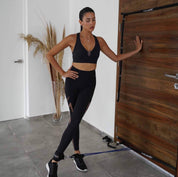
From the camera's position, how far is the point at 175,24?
2.04 m

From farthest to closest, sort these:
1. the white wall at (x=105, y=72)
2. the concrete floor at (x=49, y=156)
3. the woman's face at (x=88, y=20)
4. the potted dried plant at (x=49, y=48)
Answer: the potted dried plant at (x=49, y=48), the white wall at (x=105, y=72), the concrete floor at (x=49, y=156), the woman's face at (x=88, y=20)

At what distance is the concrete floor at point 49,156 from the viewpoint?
2301 millimetres

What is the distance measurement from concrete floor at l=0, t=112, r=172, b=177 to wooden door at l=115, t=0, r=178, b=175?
221 millimetres

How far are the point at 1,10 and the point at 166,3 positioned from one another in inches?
96.1

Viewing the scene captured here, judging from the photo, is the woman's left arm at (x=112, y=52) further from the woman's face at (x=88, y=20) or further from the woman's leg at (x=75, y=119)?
the woman's leg at (x=75, y=119)

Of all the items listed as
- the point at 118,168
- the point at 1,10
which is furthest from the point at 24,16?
the point at 118,168

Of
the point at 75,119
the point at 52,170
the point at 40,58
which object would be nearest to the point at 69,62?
the point at 40,58

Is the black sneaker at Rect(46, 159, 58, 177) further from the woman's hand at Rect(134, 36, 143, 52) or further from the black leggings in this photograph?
the woman's hand at Rect(134, 36, 143, 52)

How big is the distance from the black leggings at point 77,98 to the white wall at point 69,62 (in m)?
0.79

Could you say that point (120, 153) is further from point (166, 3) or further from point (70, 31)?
point (70, 31)

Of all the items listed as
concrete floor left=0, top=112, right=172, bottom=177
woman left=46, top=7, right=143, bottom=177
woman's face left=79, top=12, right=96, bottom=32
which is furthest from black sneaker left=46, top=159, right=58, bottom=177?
woman's face left=79, top=12, right=96, bottom=32

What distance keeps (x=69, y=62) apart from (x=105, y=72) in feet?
3.74

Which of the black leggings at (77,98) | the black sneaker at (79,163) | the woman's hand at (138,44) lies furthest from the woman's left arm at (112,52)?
the black sneaker at (79,163)

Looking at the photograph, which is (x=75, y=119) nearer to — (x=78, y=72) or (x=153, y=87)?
(x=78, y=72)
